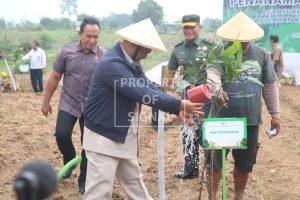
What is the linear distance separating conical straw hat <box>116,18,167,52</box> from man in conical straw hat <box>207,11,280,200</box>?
2.05ft

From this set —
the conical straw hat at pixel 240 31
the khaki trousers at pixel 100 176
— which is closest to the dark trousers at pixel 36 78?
the conical straw hat at pixel 240 31

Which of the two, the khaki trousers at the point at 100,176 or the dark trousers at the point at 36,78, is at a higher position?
the khaki trousers at the point at 100,176

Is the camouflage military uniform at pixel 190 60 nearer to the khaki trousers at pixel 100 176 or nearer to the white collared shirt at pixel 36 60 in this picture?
the khaki trousers at pixel 100 176

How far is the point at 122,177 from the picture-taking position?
355 centimetres

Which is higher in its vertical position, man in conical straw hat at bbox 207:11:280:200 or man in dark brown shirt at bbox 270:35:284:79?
man in conical straw hat at bbox 207:11:280:200

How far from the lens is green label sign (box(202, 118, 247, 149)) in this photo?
3.16 metres

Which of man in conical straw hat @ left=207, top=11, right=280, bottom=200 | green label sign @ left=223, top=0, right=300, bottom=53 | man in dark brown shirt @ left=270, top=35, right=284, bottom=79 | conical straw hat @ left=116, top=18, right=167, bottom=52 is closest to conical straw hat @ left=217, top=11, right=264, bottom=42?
man in conical straw hat @ left=207, top=11, right=280, bottom=200

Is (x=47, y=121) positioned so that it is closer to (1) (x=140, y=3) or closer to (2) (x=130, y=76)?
(2) (x=130, y=76)

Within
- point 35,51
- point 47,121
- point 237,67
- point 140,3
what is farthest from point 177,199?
point 140,3

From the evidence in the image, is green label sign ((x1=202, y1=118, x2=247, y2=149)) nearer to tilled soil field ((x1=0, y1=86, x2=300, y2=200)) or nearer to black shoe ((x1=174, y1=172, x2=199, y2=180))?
tilled soil field ((x1=0, y1=86, x2=300, y2=200))

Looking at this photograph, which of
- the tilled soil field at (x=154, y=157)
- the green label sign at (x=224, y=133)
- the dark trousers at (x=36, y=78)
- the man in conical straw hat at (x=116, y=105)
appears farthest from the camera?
the dark trousers at (x=36, y=78)

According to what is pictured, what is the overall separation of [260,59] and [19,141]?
4565 millimetres

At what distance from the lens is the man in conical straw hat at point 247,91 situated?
3.68 meters

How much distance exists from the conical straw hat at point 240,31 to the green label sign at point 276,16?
12.0m
